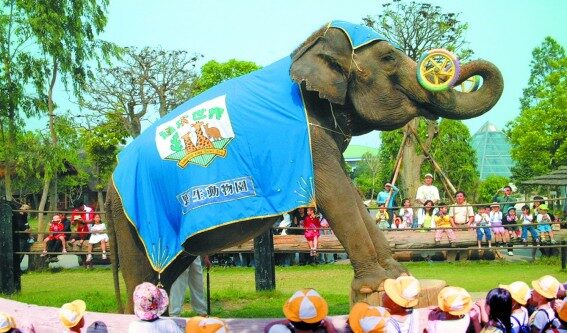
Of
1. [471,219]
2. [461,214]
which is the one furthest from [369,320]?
[461,214]

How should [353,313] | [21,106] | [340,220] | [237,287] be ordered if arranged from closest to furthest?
[353,313] < [340,220] < [237,287] < [21,106]

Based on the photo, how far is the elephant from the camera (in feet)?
22.4

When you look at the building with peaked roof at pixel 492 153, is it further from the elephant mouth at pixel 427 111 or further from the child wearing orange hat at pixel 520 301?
the child wearing orange hat at pixel 520 301

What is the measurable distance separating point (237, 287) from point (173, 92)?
2314 centimetres

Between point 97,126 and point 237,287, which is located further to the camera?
point 97,126

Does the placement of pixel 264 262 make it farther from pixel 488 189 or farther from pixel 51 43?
pixel 488 189

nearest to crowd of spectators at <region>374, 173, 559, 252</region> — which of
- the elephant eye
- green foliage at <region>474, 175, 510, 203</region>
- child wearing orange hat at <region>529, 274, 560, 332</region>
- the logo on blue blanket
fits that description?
the elephant eye

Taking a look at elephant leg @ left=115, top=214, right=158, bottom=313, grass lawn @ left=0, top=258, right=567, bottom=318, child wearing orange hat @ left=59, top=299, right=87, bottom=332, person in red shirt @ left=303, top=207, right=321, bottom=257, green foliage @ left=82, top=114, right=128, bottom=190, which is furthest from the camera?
green foliage @ left=82, top=114, right=128, bottom=190

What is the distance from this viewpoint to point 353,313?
173 inches

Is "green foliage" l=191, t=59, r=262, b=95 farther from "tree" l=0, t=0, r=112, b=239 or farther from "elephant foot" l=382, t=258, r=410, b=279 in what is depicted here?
"elephant foot" l=382, t=258, r=410, b=279

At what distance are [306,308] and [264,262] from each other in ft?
21.5

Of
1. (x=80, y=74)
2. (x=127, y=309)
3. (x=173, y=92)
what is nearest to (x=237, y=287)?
(x=127, y=309)

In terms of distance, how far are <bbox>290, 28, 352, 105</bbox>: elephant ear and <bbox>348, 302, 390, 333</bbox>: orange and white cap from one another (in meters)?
2.77

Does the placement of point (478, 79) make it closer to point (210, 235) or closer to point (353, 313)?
point (210, 235)
